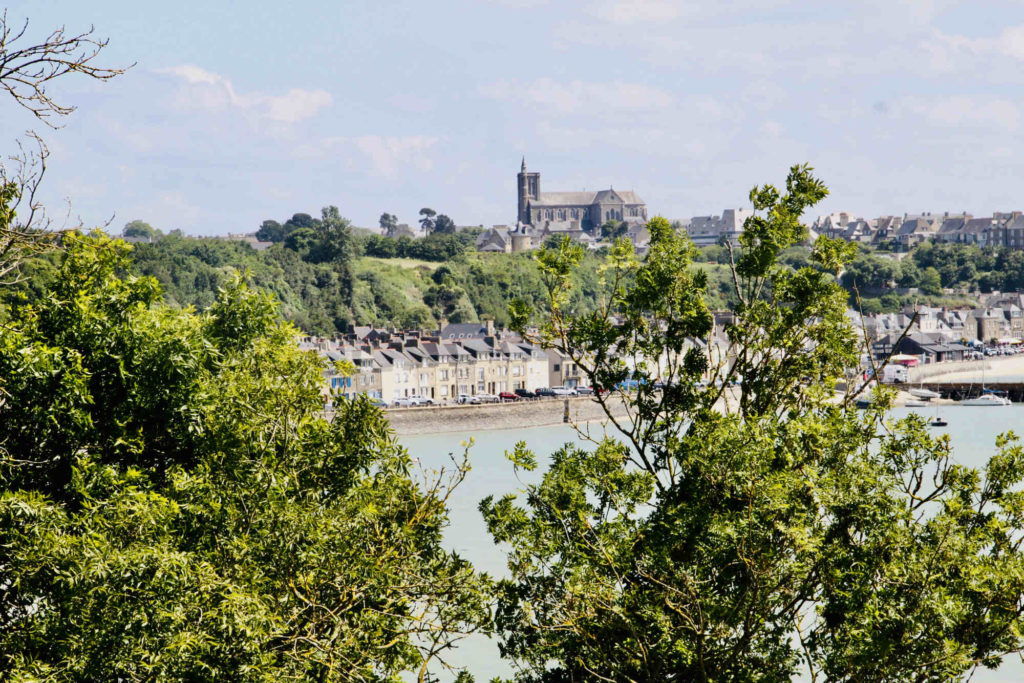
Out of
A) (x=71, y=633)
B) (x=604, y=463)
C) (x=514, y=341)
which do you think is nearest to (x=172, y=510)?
(x=71, y=633)

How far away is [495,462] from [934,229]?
13521 cm

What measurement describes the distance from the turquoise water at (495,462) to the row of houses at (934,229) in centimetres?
8594

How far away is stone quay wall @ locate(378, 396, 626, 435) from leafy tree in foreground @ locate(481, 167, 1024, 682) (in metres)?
42.8

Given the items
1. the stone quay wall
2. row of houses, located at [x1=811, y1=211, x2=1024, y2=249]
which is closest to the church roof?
row of houses, located at [x1=811, y1=211, x2=1024, y2=249]

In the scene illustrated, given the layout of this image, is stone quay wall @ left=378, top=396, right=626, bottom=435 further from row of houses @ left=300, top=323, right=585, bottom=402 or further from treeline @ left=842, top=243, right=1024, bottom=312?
treeline @ left=842, top=243, right=1024, bottom=312

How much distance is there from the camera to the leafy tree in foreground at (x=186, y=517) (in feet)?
23.1

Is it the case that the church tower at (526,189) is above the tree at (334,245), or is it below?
above

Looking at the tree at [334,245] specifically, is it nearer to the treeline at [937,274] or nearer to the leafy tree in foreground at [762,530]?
the treeline at [937,274]

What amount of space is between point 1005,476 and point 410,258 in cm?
10586

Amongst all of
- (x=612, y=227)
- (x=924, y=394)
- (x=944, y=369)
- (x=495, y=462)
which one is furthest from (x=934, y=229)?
(x=495, y=462)

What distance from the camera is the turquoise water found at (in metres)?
17.8

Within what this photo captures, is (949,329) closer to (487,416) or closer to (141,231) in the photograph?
(487,416)

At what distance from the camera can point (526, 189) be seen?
176375mm

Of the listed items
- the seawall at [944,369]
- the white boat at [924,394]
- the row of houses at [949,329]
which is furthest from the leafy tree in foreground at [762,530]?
the row of houses at [949,329]
